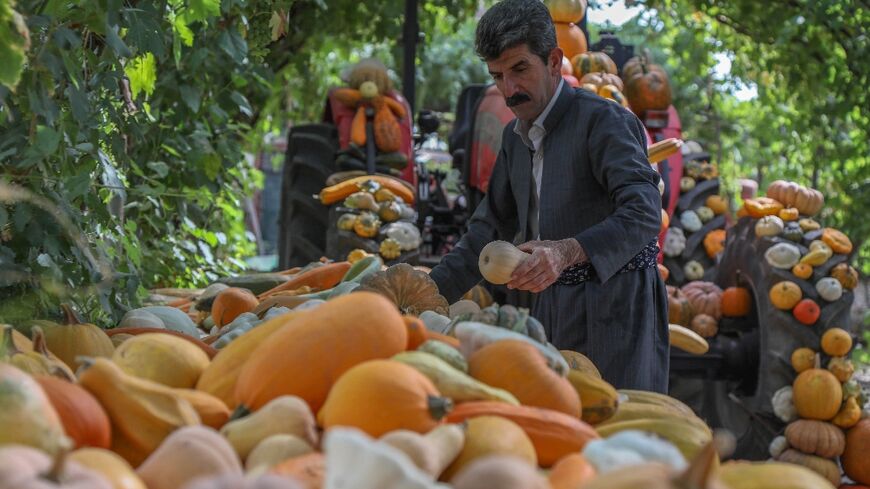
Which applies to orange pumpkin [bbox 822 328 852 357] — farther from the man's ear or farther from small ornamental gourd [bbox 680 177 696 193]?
the man's ear

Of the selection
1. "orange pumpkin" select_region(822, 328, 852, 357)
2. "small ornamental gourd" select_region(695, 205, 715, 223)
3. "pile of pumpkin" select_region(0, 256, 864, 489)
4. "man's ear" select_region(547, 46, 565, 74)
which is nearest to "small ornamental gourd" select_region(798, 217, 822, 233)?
"orange pumpkin" select_region(822, 328, 852, 357)

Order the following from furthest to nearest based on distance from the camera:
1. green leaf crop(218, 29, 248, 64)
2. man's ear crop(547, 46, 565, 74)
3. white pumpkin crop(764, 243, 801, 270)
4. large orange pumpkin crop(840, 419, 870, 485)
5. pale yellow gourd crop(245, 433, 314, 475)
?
white pumpkin crop(764, 243, 801, 270) → large orange pumpkin crop(840, 419, 870, 485) → green leaf crop(218, 29, 248, 64) → man's ear crop(547, 46, 565, 74) → pale yellow gourd crop(245, 433, 314, 475)

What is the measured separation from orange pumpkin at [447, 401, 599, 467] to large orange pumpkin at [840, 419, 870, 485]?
176 inches

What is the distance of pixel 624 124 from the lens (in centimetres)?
351

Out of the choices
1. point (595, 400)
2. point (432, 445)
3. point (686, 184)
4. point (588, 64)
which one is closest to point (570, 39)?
point (588, 64)

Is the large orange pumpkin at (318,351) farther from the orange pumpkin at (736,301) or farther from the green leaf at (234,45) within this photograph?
the orange pumpkin at (736,301)

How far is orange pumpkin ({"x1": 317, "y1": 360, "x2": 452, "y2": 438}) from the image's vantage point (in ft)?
5.68

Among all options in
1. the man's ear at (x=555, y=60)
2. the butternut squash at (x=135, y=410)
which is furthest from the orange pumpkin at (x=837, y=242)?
the butternut squash at (x=135, y=410)

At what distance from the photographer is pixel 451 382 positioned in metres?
1.91

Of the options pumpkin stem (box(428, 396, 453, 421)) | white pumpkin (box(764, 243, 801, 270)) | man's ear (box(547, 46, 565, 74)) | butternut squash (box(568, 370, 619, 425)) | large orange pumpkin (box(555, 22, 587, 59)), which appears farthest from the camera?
large orange pumpkin (box(555, 22, 587, 59))

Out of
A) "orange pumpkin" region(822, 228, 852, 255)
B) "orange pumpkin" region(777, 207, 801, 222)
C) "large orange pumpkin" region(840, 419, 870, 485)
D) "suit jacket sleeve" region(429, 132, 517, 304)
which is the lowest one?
"large orange pumpkin" region(840, 419, 870, 485)

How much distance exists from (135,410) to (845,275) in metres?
4.93

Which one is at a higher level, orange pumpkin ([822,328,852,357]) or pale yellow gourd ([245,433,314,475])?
pale yellow gourd ([245,433,314,475])

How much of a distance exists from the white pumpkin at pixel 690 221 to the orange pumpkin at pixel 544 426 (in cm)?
521
